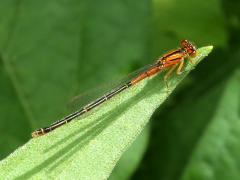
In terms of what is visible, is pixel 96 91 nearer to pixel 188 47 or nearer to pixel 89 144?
pixel 188 47

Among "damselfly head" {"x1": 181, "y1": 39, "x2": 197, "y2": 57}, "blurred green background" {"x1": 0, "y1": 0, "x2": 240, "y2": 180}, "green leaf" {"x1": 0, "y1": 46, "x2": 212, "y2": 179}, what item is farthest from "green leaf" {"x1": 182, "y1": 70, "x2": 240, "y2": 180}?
"green leaf" {"x1": 0, "y1": 46, "x2": 212, "y2": 179}

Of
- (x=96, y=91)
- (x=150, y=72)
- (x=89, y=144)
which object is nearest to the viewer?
(x=89, y=144)

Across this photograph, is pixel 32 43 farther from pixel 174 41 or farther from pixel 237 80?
pixel 237 80

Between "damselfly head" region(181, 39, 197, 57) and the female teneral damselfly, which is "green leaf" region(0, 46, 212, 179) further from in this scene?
"damselfly head" region(181, 39, 197, 57)

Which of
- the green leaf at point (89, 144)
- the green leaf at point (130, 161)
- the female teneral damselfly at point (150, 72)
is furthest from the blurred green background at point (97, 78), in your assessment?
the green leaf at point (89, 144)

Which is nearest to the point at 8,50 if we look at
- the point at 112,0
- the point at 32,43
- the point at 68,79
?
the point at 32,43

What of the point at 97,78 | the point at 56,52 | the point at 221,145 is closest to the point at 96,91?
the point at 97,78
